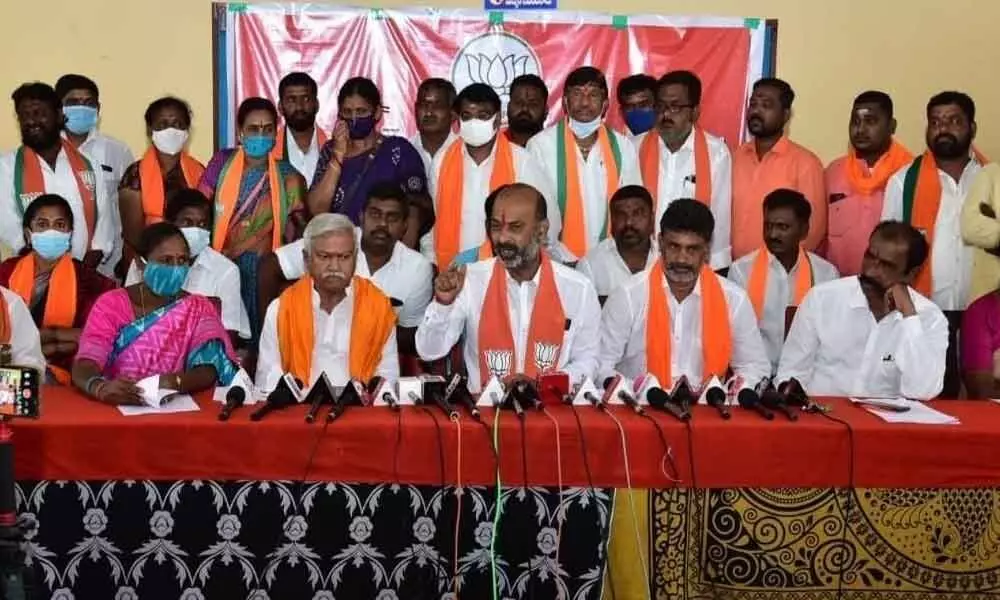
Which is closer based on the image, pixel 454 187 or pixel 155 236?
pixel 155 236

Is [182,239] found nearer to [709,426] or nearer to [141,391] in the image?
[141,391]

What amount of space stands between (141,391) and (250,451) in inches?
17.0

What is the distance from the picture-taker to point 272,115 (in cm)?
488

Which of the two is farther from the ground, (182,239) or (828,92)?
(828,92)

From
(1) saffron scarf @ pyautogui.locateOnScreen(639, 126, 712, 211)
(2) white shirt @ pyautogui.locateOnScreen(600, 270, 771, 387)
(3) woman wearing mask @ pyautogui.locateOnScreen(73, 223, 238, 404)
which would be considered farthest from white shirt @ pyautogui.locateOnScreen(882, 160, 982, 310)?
(3) woman wearing mask @ pyautogui.locateOnScreen(73, 223, 238, 404)

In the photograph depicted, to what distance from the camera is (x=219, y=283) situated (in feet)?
14.7

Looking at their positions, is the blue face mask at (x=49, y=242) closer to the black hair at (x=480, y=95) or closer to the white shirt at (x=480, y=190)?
the white shirt at (x=480, y=190)

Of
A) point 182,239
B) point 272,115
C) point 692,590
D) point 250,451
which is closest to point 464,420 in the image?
point 250,451

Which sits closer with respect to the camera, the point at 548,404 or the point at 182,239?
the point at 548,404

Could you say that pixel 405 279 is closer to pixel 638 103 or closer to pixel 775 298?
pixel 775 298

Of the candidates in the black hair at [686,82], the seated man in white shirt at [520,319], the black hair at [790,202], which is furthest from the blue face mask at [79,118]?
the black hair at [790,202]

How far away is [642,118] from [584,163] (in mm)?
579

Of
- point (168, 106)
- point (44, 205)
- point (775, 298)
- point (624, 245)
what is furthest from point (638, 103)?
point (44, 205)

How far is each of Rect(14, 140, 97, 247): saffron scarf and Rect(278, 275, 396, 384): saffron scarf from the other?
1.85 metres
